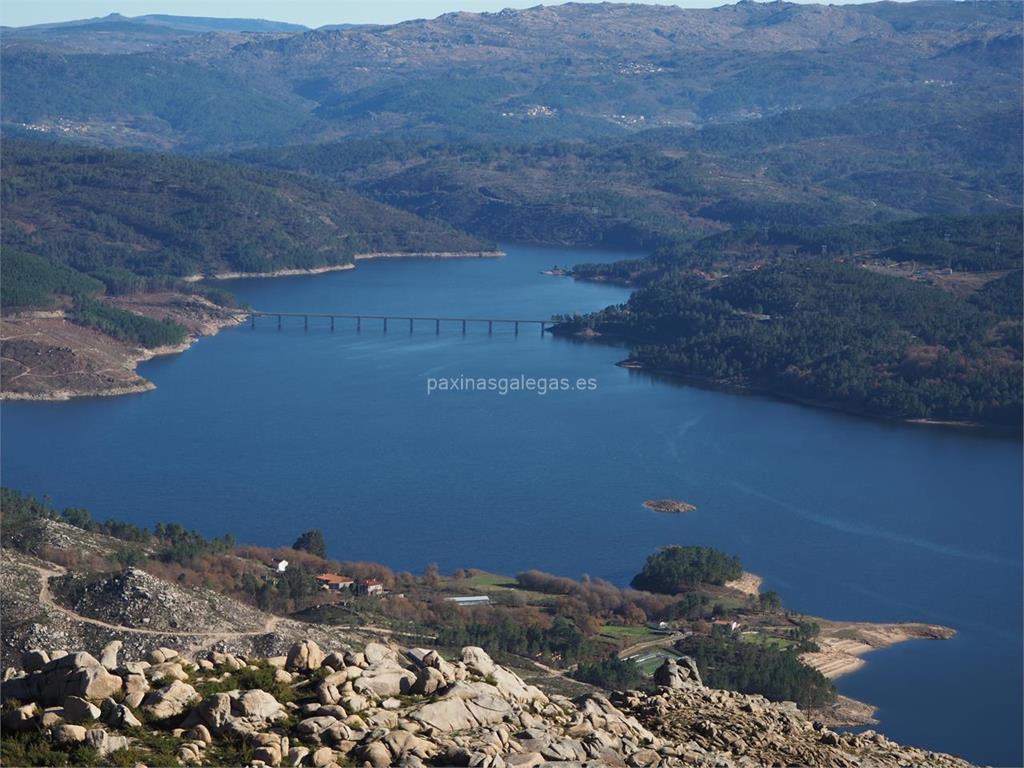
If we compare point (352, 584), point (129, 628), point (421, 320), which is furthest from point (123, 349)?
point (129, 628)

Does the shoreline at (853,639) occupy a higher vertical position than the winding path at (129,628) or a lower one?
lower

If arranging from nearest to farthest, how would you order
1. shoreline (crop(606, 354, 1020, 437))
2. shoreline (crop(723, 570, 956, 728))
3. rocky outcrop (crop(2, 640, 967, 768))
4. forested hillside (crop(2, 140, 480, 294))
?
1. rocky outcrop (crop(2, 640, 967, 768))
2. shoreline (crop(723, 570, 956, 728))
3. shoreline (crop(606, 354, 1020, 437))
4. forested hillside (crop(2, 140, 480, 294))

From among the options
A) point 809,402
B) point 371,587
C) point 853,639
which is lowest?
point 809,402

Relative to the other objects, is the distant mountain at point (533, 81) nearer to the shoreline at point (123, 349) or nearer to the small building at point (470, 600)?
the shoreline at point (123, 349)

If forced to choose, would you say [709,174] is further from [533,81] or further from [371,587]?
[371,587]

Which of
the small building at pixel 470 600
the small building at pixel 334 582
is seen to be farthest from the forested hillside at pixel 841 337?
the small building at pixel 334 582

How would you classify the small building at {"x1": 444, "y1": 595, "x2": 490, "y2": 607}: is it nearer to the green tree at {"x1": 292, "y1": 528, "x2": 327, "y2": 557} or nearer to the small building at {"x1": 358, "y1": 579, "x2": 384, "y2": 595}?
the small building at {"x1": 358, "y1": 579, "x2": 384, "y2": 595}

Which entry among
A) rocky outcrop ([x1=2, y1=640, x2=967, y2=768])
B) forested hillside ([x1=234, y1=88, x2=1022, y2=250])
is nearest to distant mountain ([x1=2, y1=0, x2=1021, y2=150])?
forested hillside ([x1=234, y1=88, x2=1022, y2=250])
